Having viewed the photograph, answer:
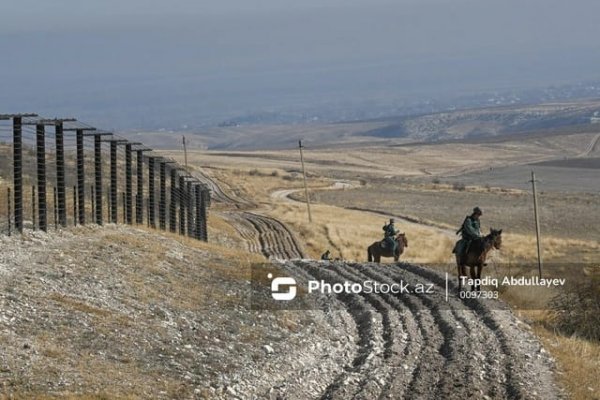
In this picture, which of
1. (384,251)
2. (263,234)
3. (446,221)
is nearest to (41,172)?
(384,251)

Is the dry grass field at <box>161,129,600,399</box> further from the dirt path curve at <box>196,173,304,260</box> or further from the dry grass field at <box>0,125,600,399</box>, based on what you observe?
the dirt path curve at <box>196,173,304,260</box>

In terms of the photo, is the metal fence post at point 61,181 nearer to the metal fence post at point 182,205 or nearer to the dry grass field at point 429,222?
the dry grass field at point 429,222

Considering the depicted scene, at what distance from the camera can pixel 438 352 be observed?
20.3 m

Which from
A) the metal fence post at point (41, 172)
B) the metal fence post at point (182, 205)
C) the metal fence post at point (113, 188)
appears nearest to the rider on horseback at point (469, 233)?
the metal fence post at point (41, 172)

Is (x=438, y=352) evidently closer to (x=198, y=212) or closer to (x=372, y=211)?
(x=198, y=212)

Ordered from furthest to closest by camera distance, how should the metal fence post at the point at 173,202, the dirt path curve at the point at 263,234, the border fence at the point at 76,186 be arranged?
the dirt path curve at the point at 263,234 < the metal fence post at the point at 173,202 < the border fence at the point at 76,186

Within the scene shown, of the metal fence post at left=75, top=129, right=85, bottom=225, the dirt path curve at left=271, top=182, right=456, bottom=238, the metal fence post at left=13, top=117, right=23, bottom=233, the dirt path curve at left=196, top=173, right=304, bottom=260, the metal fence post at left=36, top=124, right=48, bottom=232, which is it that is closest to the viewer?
the metal fence post at left=13, top=117, right=23, bottom=233

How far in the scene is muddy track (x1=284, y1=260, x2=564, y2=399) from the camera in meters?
17.4

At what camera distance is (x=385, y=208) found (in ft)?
307

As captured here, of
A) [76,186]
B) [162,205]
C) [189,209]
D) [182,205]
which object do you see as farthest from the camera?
[189,209]

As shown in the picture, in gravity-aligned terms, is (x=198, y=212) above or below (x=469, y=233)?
below

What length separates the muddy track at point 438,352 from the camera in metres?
17.4

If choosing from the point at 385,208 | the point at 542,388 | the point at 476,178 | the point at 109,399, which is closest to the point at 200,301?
the point at 542,388

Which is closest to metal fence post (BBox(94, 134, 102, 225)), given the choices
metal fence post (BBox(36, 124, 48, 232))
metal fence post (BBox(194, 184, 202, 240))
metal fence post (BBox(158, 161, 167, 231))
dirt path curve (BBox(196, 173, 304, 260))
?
metal fence post (BBox(36, 124, 48, 232))
